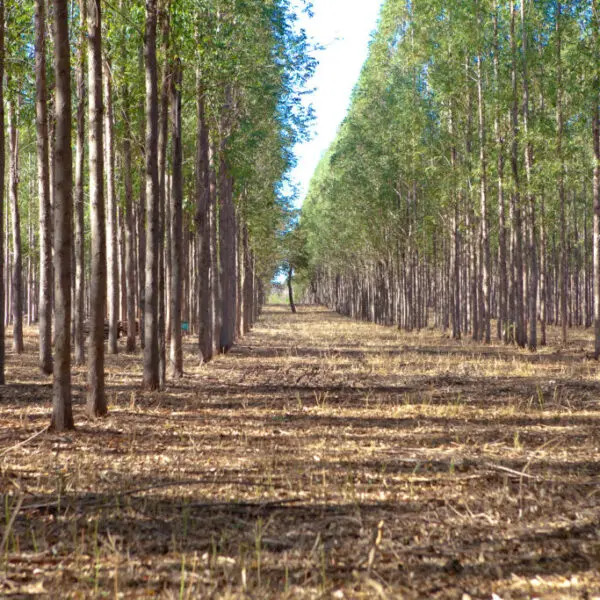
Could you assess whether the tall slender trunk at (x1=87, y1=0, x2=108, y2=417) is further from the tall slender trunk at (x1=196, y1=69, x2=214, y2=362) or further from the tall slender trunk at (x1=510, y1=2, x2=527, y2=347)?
the tall slender trunk at (x1=510, y1=2, x2=527, y2=347)

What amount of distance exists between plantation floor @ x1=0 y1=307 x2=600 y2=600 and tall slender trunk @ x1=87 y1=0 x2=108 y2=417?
0.44 m

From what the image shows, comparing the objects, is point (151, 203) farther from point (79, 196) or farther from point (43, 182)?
point (79, 196)

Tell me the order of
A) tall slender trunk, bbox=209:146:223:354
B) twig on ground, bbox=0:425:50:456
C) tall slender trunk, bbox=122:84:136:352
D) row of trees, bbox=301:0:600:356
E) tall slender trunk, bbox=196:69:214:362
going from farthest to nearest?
row of trees, bbox=301:0:600:356 → tall slender trunk, bbox=209:146:223:354 → tall slender trunk, bbox=122:84:136:352 → tall slender trunk, bbox=196:69:214:362 → twig on ground, bbox=0:425:50:456

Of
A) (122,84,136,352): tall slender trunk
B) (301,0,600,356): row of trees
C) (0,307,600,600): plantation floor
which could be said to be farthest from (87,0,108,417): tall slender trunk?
(301,0,600,356): row of trees

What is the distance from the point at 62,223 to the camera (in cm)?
810

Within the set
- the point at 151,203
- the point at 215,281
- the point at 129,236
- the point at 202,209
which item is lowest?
the point at 215,281

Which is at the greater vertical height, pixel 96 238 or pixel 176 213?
pixel 176 213

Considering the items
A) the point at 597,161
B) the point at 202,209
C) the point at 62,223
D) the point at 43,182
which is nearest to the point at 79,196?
the point at 43,182

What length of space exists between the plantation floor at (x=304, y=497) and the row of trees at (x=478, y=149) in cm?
1086

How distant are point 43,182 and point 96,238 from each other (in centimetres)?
615

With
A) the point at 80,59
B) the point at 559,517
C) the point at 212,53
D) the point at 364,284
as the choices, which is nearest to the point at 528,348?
the point at 212,53

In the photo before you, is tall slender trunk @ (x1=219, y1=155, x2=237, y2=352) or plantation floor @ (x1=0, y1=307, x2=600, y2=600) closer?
plantation floor @ (x1=0, y1=307, x2=600, y2=600)

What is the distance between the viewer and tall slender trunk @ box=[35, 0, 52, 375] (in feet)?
43.2

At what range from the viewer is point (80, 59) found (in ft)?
44.7
